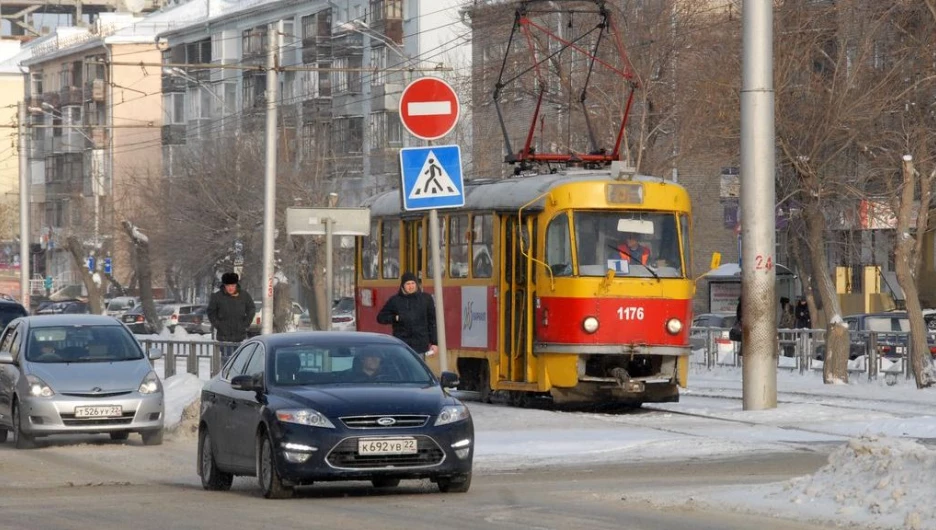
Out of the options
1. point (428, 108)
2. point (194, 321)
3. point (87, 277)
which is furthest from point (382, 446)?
point (194, 321)

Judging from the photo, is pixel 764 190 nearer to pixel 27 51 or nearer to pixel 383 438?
pixel 383 438

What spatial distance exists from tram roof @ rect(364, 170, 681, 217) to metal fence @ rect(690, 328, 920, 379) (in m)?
7.63

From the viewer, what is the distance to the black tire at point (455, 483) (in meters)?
14.1

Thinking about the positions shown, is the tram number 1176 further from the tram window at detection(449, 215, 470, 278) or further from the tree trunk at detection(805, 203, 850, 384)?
the tree trunk at detection(805, 203, 850, 384)

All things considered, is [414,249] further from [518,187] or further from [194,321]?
[194,321]

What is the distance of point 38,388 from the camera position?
20.8 meters

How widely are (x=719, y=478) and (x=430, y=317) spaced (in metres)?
7.14

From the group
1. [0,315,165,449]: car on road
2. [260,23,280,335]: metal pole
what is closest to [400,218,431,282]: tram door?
[260,23,280,335]: metal pole

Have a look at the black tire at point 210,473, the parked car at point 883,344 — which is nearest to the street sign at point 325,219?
the black tire at point 210,473

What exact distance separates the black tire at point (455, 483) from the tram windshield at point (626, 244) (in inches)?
370

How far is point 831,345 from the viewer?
31.6m

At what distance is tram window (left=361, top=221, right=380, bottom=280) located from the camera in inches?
1124

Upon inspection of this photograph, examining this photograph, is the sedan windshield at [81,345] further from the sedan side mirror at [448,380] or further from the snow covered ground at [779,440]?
the sedan side mirror at [448,380]

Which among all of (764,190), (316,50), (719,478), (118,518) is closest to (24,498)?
(118,518)
